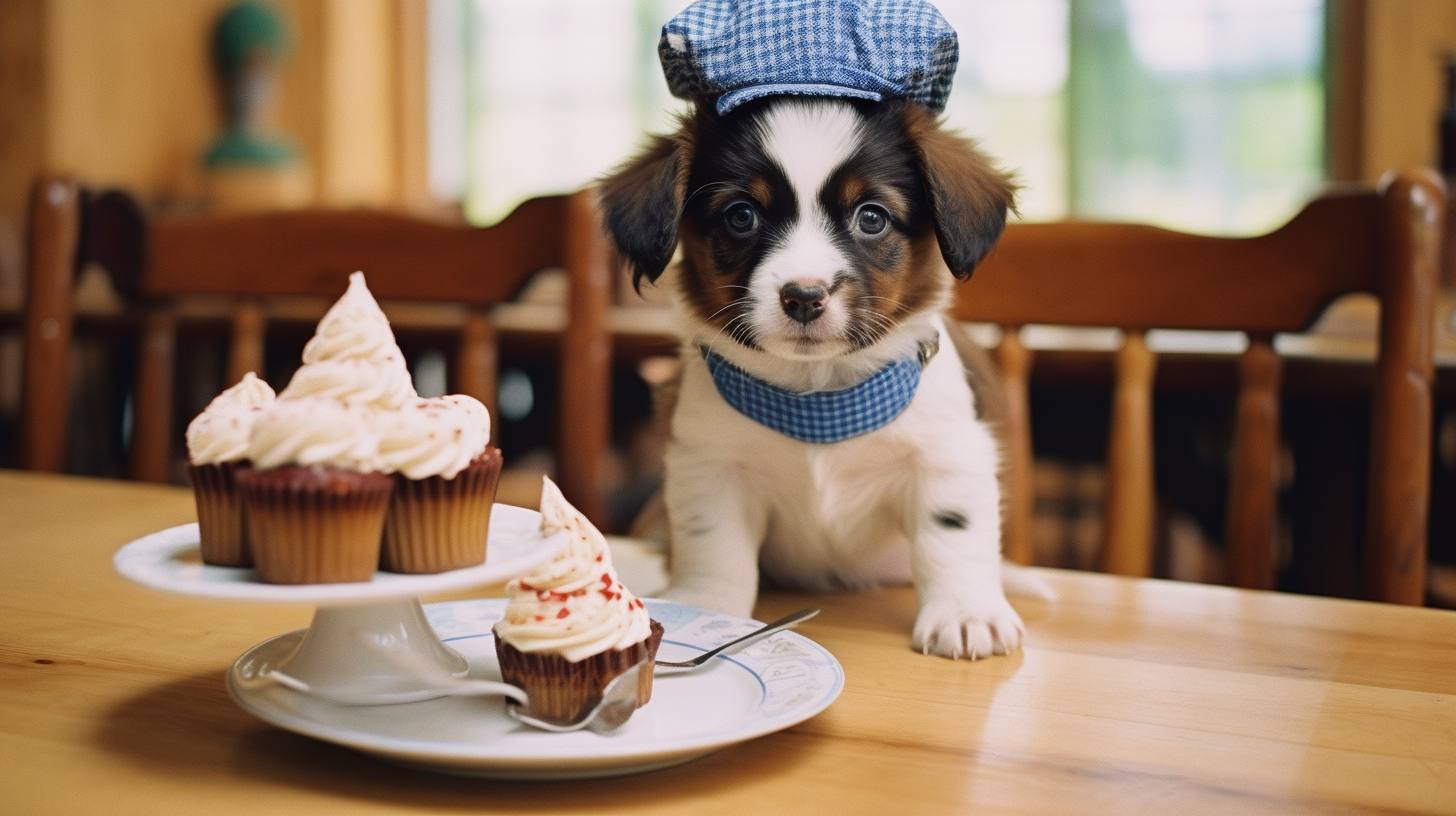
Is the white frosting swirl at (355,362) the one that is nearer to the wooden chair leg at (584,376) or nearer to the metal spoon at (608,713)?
the metal spoon at (608,713)

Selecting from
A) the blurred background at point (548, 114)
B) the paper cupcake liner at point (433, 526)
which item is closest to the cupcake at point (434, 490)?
the paper cupcake liner at point (433, 526)

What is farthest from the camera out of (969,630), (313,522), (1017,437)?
(1017,437)

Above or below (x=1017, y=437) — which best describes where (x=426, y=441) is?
above

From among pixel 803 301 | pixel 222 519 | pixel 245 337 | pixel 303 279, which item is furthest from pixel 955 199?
pixel 245 337

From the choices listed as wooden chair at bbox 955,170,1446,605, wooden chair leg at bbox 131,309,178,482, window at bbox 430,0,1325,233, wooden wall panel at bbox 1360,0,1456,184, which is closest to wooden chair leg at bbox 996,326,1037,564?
wooden chair at bbox 955,170,1446,605

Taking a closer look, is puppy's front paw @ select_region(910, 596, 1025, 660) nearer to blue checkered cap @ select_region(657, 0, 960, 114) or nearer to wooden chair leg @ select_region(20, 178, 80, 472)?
blue checkered cap @ select_region(657, 0, 960, 114)

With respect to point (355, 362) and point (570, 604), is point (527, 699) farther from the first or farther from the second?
point (355, 362)
